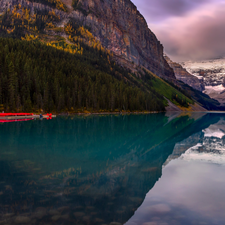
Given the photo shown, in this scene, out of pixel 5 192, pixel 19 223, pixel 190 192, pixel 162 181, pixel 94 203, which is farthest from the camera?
pixel 162 181

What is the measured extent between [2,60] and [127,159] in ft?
373

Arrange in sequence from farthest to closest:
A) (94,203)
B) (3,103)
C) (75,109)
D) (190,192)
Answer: (75,109), (3,103), (190,192), (94,203)

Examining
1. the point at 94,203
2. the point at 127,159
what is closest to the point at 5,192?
the point at 94,203

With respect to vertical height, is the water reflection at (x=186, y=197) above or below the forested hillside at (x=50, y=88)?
below

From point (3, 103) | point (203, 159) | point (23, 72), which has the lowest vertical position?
point (203, 159)

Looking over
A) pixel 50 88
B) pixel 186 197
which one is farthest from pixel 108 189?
pixel 50 88

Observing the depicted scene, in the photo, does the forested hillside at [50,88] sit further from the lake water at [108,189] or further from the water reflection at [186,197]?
the water reflection at [186,197]

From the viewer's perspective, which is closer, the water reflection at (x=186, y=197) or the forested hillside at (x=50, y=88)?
the water reflection at (x=186, y=197)

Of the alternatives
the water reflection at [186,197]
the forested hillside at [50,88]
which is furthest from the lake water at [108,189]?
the forested hillside at [50,88]

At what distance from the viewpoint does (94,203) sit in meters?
11.7

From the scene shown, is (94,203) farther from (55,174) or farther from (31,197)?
(55,174)

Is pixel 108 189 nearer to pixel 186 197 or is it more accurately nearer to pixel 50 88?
pixel 186 197

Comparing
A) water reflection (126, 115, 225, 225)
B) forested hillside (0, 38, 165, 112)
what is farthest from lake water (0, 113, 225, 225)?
forested hillside (0, 38, 165, 112)

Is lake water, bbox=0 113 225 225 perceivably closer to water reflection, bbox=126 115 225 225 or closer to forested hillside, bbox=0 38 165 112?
water reflection, bbox=126 115 225 225
